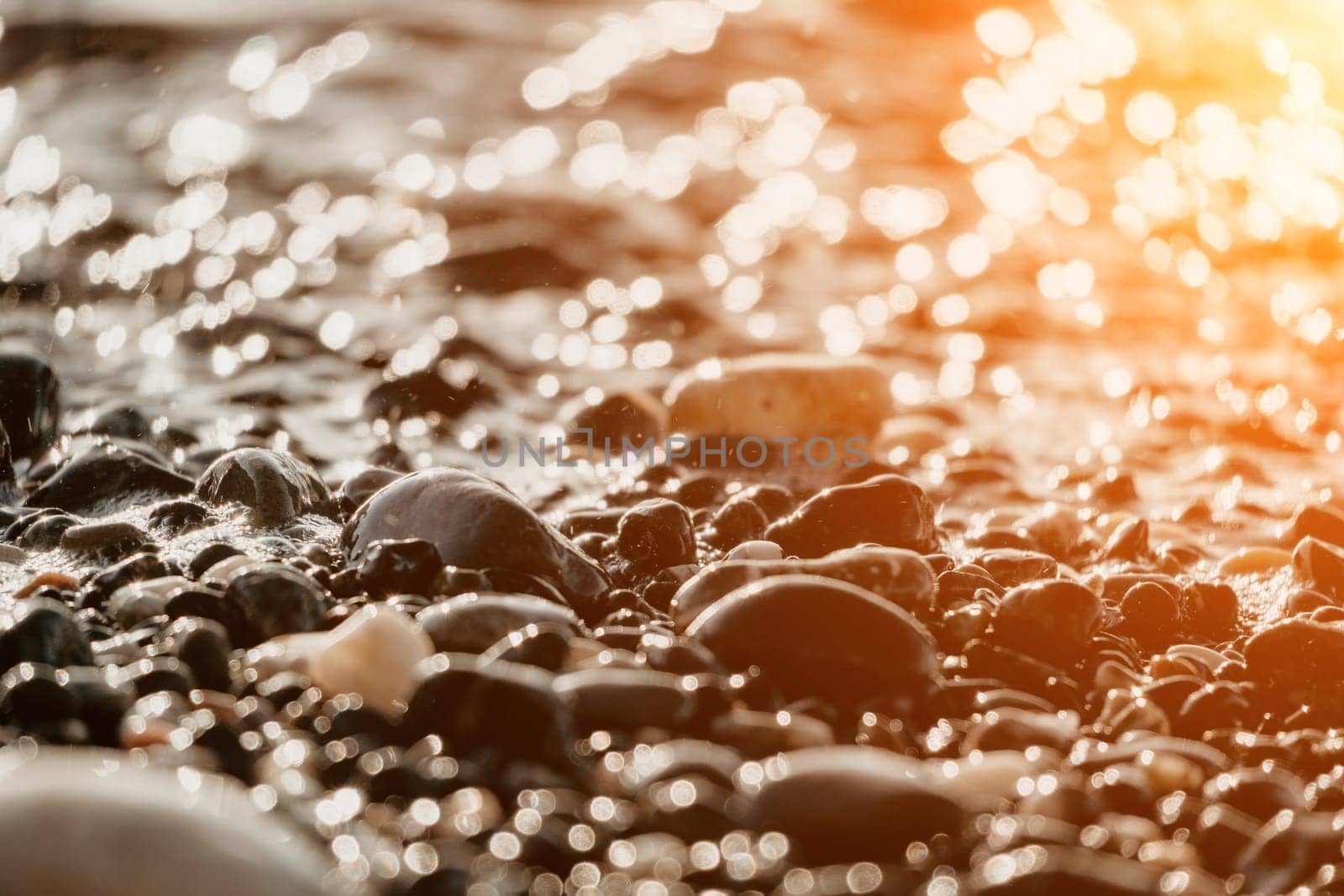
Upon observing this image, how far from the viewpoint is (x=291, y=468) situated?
14.2 feet

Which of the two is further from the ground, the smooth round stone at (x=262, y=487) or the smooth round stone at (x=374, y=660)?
the smooth round stone at (x=374, y=660)

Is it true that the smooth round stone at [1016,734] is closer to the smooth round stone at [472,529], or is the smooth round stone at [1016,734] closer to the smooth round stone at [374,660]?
the smooth round stone at [374,660]

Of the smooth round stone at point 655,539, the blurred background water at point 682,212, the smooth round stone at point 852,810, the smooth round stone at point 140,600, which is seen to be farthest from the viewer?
the blurred background water at point 682,212

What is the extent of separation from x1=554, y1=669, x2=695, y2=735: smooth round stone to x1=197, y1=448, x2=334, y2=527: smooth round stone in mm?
1786

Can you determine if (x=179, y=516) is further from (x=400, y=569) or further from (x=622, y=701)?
(x=622, y=701)

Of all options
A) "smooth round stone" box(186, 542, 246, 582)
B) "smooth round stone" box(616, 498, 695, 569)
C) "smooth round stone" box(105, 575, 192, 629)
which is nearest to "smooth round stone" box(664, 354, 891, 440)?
"smooth round stone" box(616, 498, 695, 569)

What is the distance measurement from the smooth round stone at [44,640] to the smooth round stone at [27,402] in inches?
96.0

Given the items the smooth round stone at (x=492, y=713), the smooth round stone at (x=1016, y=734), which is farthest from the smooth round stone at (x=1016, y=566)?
the smooth round stone at (x=492, y=713)

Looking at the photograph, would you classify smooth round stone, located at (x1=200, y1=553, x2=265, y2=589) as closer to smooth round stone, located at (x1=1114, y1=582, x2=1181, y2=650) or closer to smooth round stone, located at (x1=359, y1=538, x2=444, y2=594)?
smooth round stone, located at (x1=359, y1=538, x2=444, y2=594)

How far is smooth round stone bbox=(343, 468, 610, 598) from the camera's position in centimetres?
362

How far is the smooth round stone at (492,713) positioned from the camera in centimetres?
246

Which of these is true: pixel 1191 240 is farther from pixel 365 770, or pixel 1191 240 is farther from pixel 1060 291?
pixel 365 770

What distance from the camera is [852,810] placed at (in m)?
2.26

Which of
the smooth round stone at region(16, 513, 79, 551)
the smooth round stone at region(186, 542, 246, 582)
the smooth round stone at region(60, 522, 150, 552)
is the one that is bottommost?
the smooth round stone at region(16, 513, 79, 551)
